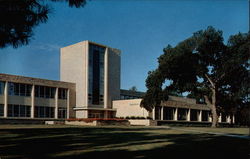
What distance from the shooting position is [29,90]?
1547 inches

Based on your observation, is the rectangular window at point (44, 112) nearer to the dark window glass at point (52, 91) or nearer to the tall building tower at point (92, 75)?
the dark window glass at point (52, 91)

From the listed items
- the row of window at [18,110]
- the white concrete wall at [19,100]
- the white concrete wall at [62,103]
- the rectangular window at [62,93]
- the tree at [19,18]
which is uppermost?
the tree at [19,18]

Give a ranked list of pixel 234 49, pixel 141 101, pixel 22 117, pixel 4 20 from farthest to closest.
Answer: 1. pixel 141 101
2. pixel 22 117
3. pixel 234 49
4. pixel 4 20

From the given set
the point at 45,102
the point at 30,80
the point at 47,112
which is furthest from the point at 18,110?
the point at 47,112

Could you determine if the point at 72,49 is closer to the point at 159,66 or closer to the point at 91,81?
the point at 91,81

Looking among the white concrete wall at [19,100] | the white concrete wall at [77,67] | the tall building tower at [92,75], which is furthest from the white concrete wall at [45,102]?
the white concrete wall at [77,67]

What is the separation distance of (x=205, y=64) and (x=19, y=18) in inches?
1278

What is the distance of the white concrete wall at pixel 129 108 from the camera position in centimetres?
4396

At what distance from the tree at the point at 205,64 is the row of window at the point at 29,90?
15.4m

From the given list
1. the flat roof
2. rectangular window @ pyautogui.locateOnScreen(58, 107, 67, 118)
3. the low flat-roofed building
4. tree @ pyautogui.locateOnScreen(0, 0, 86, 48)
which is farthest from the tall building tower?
tree @ pyautogui.locateOnScreen(0, 0, 86, 48)

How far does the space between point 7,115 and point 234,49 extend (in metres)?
33.9

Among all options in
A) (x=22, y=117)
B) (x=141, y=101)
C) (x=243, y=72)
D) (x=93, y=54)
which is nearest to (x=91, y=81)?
(x=93, y=54)

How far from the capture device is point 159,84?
3803 centimetres

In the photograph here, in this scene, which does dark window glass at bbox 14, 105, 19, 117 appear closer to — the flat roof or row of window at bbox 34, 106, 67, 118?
row of window at bbox 34, 106, 67, 118
